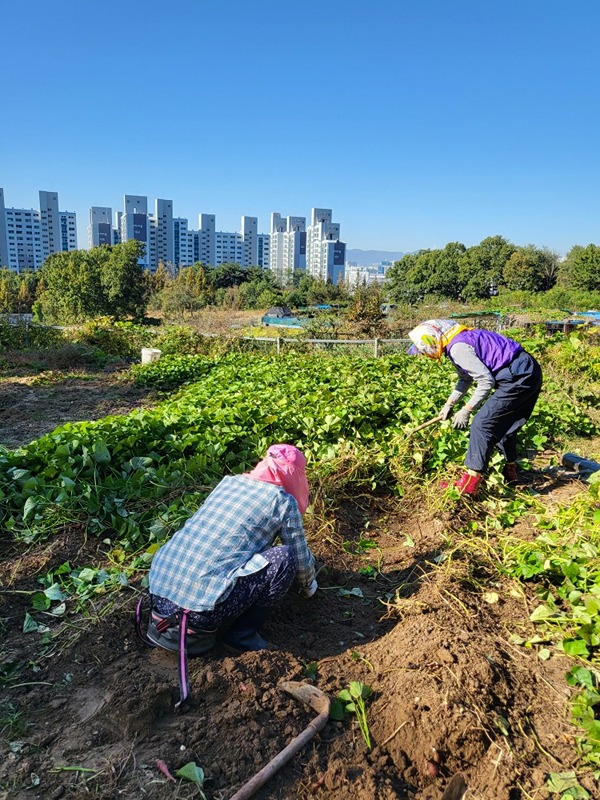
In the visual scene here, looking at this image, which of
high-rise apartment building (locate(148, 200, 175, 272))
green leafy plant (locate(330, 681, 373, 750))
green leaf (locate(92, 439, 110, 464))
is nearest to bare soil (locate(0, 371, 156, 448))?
green leaf (locate(92, 439, 110, 464))

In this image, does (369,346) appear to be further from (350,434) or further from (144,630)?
(144,630)

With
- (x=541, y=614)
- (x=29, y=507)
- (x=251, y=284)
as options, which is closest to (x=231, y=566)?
(x=541, y=614)

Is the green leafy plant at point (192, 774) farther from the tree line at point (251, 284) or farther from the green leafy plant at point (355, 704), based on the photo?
the tree line at point (251, 284)

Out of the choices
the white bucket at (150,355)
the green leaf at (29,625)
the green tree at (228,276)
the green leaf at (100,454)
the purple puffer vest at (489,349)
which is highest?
the green tree at (228,276)

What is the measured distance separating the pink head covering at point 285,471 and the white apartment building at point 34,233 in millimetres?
129931

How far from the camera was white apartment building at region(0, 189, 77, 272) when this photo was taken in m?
119

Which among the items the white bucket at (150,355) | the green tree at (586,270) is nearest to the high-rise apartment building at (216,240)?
the green tree at (586,270)

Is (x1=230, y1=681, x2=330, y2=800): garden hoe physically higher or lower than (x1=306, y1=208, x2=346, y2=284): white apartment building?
lower

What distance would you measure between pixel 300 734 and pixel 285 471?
1.03 meters

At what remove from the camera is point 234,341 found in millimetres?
14312

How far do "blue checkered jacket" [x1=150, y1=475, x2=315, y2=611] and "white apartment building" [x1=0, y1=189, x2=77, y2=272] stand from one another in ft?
427

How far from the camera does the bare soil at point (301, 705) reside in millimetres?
1787

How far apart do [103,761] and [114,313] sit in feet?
110

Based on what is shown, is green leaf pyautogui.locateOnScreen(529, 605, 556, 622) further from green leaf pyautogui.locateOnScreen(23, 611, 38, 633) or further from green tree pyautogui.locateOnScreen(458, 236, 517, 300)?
green tree pyautogui.locateOnScreen(458, 236, 517, 300)
